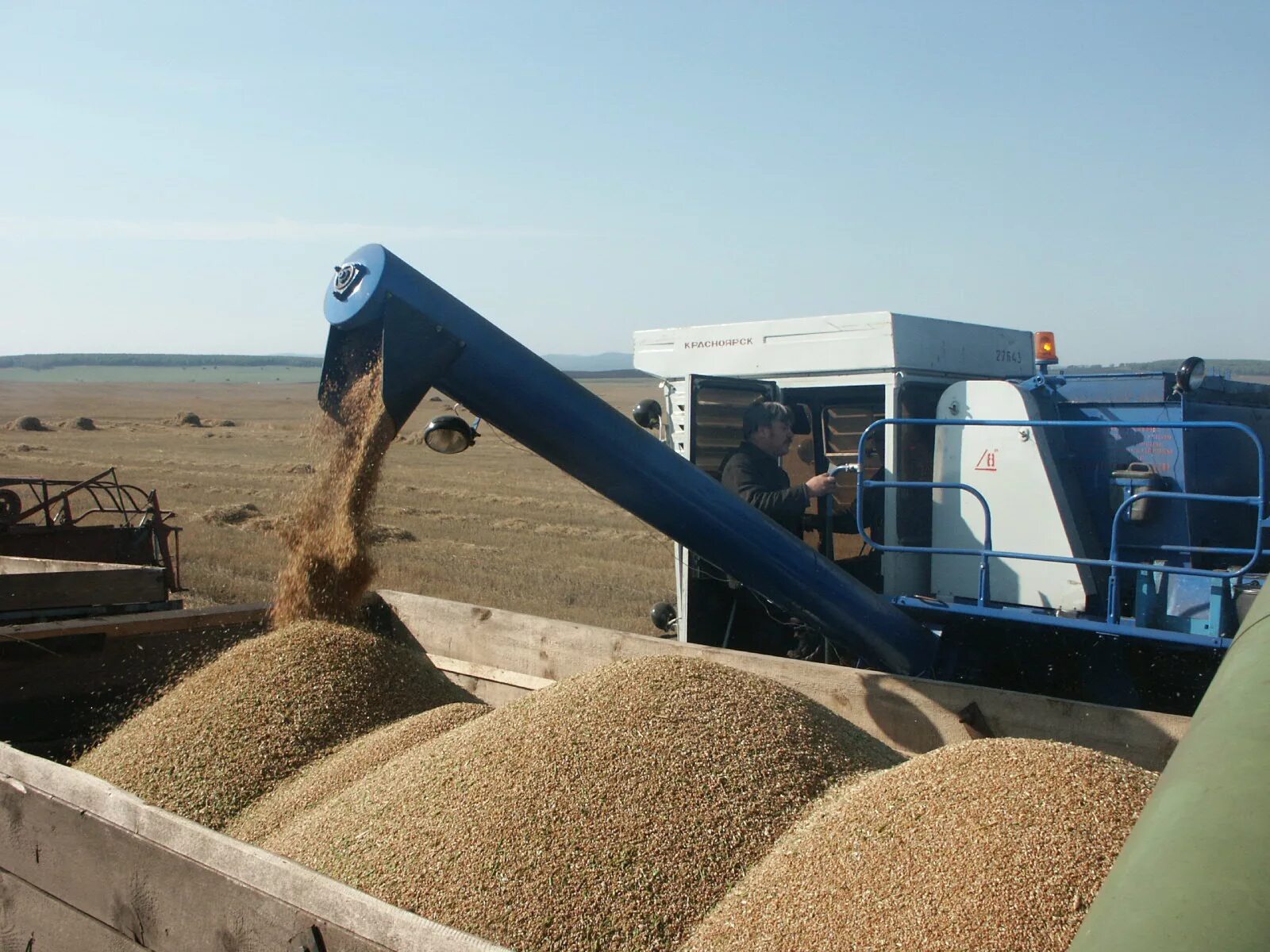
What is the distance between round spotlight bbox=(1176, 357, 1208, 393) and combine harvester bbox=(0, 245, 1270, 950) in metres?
0.01

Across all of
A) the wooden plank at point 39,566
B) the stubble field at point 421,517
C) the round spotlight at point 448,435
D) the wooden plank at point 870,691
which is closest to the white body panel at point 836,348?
the stubble field at point 421,517

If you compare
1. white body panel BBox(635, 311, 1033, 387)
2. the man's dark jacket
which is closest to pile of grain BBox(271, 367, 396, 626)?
the man's dark jacket

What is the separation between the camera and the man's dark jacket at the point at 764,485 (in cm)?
484

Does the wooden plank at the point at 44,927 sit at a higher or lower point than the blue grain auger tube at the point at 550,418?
lower

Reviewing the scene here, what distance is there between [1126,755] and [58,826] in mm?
2971

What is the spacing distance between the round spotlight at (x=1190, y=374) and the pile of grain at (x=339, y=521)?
11.0 ft

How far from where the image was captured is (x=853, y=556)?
5.75m

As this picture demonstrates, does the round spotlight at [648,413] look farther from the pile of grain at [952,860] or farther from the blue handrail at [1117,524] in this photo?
the pile of grain at [952,860]

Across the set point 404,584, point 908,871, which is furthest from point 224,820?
point 404,584

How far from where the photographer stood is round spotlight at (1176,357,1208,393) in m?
4.77

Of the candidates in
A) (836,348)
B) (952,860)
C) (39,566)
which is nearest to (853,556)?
(836,348)

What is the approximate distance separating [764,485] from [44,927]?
3280mm

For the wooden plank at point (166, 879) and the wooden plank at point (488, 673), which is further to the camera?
the wooden plank at point (488, 673)

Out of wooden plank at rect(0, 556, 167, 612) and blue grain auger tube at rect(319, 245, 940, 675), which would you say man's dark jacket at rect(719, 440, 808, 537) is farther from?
wooden plank at rect(0, 556, 167, 612)
